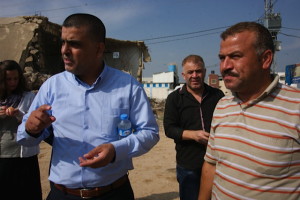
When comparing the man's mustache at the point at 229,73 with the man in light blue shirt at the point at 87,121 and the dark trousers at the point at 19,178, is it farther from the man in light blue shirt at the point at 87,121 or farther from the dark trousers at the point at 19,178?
the dark trousers at the point at 19,178

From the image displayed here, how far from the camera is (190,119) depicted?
2896mm

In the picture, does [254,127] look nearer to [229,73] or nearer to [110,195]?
[229,73]

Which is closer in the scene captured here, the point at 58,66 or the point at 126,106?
the point at 126,106

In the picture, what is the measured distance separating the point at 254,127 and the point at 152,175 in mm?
4206

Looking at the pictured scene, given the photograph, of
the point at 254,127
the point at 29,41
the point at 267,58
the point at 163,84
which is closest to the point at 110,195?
the point at 254,127

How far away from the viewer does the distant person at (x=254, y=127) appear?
1.52 metres

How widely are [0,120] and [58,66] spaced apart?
471 inches

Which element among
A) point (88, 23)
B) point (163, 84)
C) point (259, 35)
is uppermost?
point (163, 84)

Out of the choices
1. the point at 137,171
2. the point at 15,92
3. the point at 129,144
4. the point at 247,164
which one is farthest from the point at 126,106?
the point at 137,171

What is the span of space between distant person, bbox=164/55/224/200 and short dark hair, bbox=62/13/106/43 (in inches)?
55.1

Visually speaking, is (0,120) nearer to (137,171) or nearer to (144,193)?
(144,193)

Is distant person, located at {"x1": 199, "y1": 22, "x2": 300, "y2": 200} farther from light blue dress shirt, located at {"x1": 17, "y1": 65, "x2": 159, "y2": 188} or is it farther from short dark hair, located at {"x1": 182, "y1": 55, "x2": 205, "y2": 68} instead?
short dark hair, located at {"x1": 182, "y1": 55, "x2": 205, "y2": 68}

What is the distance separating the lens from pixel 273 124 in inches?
61.5

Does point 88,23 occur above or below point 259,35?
above
